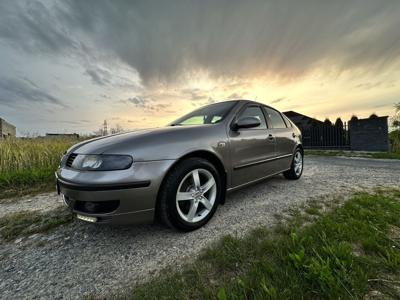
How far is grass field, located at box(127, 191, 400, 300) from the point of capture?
0.99 metres

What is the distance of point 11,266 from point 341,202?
3.53 metres

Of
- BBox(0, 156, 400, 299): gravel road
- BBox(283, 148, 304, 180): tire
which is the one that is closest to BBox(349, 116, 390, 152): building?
BBox(283, 148, 304, 180): tire

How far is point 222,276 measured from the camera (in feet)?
3.84

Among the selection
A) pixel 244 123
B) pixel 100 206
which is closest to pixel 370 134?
pixel 244 123

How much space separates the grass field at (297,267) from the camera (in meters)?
0.99

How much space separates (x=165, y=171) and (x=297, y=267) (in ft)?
3.84

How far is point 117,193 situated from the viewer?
4.63 ft

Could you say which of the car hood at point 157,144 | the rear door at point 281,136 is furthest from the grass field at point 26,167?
the rear door at point 281,136

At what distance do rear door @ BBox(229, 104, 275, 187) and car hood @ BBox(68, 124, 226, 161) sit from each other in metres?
0.46

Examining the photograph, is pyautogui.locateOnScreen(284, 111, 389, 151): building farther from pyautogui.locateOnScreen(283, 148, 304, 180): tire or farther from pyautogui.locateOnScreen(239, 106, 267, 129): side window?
pyautogui.locateOnScreen(239, 106, 267, 129): side window

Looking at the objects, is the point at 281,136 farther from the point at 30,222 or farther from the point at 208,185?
the point at 30,222

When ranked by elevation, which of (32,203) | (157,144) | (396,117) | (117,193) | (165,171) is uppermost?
(396,117)

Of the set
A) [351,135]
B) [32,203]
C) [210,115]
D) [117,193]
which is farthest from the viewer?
[351,135]

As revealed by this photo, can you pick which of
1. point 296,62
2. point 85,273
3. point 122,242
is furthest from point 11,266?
point 296,62
